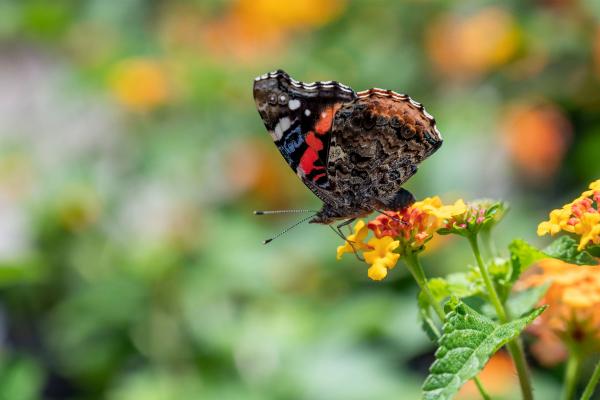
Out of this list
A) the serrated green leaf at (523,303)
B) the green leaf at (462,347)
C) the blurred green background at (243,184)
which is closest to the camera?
the green leaf at (462,347)

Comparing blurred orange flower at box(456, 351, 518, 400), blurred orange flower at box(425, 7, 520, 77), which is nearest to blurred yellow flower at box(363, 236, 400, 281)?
blurred orange flower at box(456, 351, 518, 400)

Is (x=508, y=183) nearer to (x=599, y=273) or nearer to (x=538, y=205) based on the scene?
(x=538, y=205)

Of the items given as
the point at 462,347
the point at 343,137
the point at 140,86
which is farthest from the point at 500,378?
the point at 140,86

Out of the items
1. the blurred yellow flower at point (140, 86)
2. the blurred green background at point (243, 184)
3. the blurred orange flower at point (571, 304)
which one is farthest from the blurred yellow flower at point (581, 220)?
the blurred yellow flower at point (140, 86)

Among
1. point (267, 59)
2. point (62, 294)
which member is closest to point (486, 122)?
point (267, 59)

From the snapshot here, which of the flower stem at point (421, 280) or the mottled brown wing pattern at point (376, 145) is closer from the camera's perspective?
the flower stem at point (421, 280)

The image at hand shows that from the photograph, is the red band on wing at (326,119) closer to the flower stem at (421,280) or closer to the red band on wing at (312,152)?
the red band on wing at (312,152)
